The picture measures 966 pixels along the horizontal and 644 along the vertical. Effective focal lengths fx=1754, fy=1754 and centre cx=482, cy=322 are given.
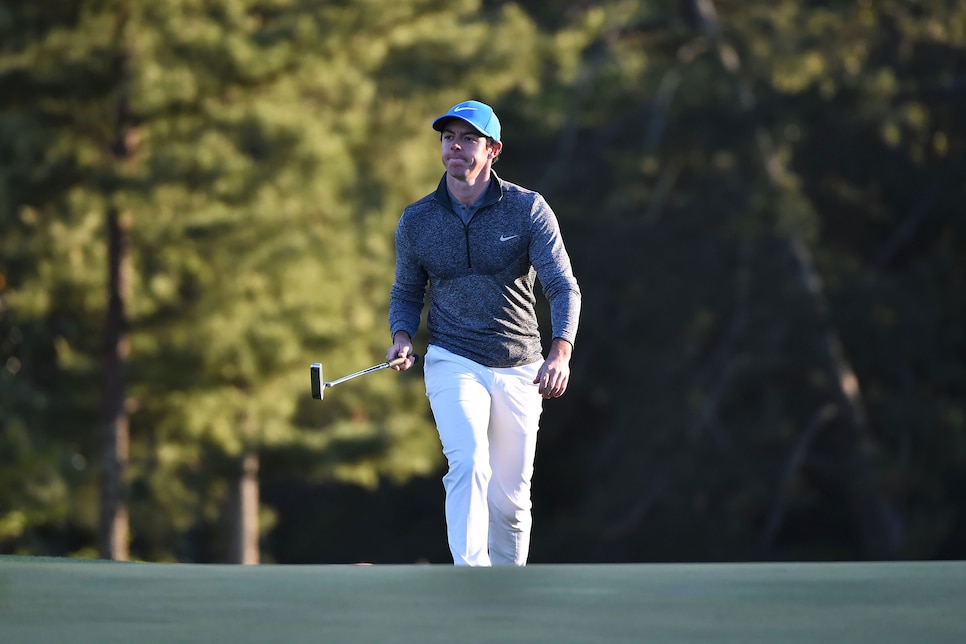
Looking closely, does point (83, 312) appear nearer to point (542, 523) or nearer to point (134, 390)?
point (134, 390)

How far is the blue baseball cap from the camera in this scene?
5.67m

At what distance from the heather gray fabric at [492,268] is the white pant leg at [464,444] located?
0.07 m

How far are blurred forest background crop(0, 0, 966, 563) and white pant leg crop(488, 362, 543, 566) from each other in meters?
11.4

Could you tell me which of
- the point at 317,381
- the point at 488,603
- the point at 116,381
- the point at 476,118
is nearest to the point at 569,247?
the point at 116,381

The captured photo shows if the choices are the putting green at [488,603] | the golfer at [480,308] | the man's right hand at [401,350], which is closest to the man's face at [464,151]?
the golfer at [480,308]

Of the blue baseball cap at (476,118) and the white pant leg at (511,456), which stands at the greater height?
the blue baseball cap at (476,118)

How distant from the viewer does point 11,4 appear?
17109mm

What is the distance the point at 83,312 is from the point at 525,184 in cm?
730

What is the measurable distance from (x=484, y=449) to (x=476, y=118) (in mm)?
1077

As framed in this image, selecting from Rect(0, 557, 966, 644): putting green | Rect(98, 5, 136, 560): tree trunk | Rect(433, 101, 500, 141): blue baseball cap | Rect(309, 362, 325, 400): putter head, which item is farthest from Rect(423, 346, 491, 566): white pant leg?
Rect(98, 5, 136, 560): tree trunk

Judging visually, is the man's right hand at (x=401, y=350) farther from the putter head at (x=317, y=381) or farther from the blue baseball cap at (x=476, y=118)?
the blue baseball cap at (x=476, y=118)

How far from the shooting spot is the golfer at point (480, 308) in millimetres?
5645

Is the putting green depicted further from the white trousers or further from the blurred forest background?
the blurred forest background

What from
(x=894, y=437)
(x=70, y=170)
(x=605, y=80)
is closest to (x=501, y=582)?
(x=70, y=170)
